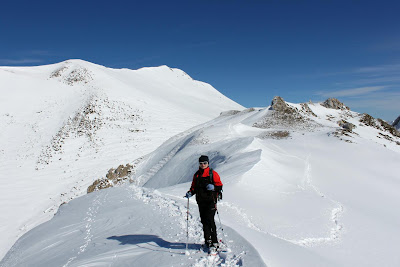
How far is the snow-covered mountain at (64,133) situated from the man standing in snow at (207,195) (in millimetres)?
14375

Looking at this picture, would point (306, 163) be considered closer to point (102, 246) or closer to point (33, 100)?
point (102, 246)

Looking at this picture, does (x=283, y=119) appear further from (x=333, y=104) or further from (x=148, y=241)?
(x=148, y=241)

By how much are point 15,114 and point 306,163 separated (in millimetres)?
39862

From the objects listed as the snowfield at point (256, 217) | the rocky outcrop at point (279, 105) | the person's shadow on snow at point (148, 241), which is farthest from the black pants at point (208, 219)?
the rocky outcrop at point (279, 105)

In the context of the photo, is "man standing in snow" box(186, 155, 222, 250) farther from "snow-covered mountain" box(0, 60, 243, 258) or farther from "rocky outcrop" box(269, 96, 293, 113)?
"rocky outcrop" box(269, 96, 293, 113)

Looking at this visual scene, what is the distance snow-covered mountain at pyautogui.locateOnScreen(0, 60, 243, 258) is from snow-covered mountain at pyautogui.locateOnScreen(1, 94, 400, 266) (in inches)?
336

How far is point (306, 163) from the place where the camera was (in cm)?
1620

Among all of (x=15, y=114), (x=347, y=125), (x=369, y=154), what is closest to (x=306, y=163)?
(x=369, y=154)

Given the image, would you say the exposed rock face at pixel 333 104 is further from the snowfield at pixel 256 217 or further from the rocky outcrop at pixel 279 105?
the snowfield at pixel 256 217

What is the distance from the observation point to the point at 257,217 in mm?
8656

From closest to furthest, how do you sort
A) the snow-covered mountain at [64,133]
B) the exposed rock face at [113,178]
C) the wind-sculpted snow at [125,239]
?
the wind-sculpted snow at [125,239] < the snow-covered mountain at [64,133] < the exposed rock face at [113,178]

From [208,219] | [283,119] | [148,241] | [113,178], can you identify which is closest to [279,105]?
[283,119]

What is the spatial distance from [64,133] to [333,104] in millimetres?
37382

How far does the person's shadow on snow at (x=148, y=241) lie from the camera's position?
6.27 meters
